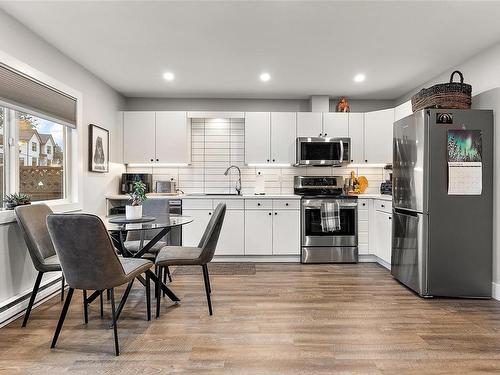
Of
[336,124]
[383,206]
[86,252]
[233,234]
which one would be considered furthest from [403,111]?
[86,252]

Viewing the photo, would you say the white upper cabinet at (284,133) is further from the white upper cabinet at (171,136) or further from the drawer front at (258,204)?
Result: the white upper cabinet at (171,136)

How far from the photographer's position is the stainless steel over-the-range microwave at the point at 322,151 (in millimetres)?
4930

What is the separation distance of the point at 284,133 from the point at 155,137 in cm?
184

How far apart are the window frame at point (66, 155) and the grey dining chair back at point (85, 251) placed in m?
0.88

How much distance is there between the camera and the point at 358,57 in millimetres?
3627

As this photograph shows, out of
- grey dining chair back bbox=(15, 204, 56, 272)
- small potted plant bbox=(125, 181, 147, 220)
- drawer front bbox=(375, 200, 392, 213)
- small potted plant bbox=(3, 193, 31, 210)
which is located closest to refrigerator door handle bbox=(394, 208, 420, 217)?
drawer front bbox=(375, 200, 392, 213)

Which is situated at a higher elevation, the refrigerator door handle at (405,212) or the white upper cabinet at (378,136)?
the white upper cabinet at (378,136)

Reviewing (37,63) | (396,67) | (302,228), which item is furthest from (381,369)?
(37,63)

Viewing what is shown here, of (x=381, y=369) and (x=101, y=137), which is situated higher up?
(x=101, y=137)

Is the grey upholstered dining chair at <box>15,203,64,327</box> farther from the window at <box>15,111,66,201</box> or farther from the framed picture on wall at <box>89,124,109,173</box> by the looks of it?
the framed picture on wall at <box>89,124,109,173</box>

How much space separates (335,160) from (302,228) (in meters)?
1.06

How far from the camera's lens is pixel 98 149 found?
436 centimetres

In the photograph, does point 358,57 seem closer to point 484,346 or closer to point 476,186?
point 476,186

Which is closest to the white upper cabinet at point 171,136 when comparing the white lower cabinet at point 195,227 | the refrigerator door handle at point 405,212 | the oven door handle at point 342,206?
the white lower cabinet at point 195,227
